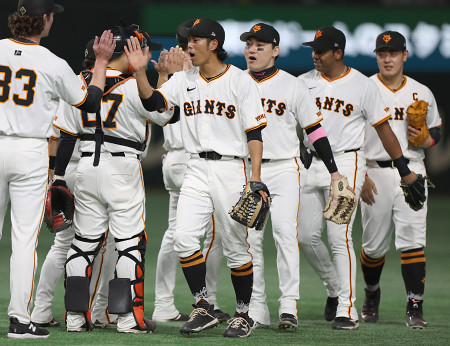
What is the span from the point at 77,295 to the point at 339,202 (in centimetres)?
211

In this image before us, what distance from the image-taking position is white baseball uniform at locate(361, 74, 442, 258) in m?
7.75

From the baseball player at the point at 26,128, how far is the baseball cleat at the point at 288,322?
5.89 ft

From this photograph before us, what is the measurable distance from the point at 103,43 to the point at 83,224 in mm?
1347

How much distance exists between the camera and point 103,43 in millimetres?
6402

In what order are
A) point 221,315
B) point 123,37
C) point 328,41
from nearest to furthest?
point 123,37
point 221,315
point 328,41

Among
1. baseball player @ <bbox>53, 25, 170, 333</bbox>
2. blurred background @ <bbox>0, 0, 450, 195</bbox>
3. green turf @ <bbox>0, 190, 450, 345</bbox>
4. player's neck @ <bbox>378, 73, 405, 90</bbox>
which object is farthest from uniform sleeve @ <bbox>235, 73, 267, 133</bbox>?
blurred background @ <bbox>0, 0, 450, 195</bbox>

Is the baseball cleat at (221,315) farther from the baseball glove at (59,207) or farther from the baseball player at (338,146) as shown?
the baseball glove at (59,207)

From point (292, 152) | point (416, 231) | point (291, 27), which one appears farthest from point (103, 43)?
point (291, 27)

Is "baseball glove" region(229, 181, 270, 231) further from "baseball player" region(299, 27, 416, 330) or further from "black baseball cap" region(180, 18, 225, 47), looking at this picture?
"baseball player" region(299, 27, 416, 330)

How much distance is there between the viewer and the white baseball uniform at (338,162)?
24.1 feet

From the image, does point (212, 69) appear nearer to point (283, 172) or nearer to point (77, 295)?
point (283, 172)

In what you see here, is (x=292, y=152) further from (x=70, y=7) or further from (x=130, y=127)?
(x=70, y=7)

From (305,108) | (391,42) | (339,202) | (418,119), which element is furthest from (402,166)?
(391,42)

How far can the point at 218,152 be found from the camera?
6.50m
